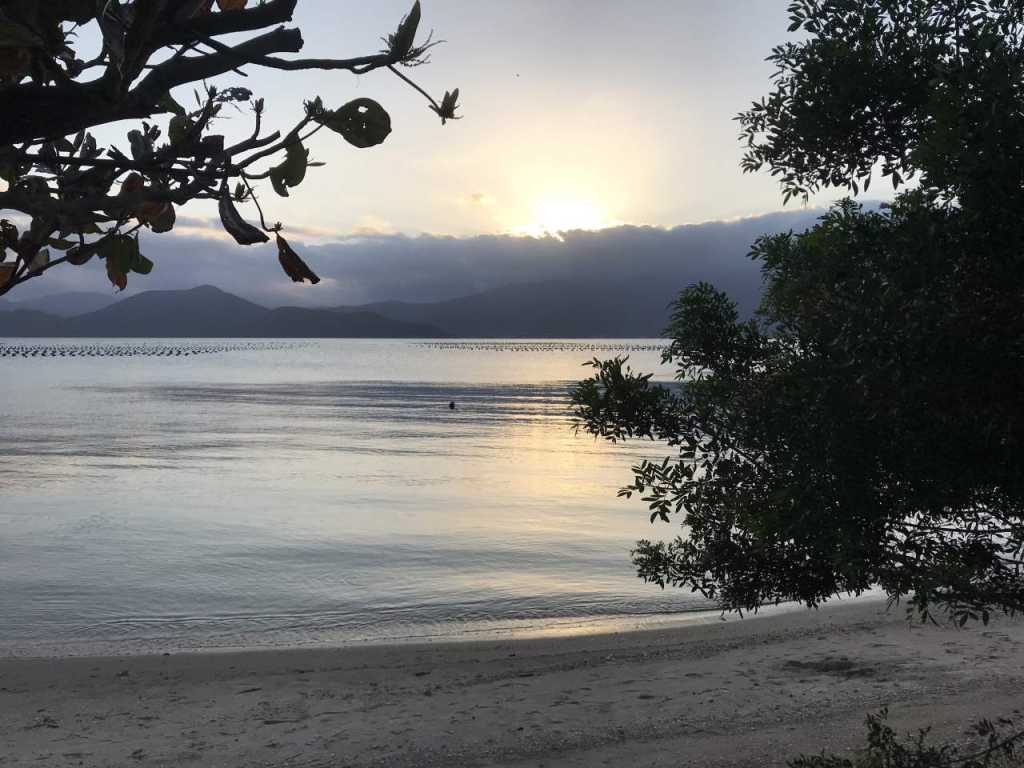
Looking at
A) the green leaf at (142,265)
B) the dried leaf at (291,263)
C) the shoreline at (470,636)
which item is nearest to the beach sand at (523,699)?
the shoreline at (470,636)

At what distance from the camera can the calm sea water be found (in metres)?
15.9

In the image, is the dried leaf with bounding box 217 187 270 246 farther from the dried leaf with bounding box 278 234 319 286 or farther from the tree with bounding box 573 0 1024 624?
the tree with bounding box 573 0 1024 624

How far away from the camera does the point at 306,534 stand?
2325 centimetres

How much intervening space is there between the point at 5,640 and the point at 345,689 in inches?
260

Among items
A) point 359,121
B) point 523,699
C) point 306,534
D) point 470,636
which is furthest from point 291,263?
point 306,534

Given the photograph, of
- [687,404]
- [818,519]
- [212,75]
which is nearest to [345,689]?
[687,404]

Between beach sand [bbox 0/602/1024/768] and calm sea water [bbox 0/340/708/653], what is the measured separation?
2.01 meters

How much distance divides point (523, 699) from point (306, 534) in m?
13.5

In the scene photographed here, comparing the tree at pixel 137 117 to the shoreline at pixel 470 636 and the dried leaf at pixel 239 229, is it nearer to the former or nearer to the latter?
the dried leaf at pixel 239 229

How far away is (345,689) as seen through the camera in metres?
11.6

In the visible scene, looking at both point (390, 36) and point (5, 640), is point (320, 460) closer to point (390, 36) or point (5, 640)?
point (5, 640)

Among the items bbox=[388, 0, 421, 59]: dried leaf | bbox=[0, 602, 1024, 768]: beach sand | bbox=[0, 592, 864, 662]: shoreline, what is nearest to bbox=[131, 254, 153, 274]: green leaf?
bbox=[388, 0, 421, 59]: dried leaf

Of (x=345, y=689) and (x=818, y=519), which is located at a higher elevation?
(x=818, y=519)

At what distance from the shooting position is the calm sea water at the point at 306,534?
15898 mm
